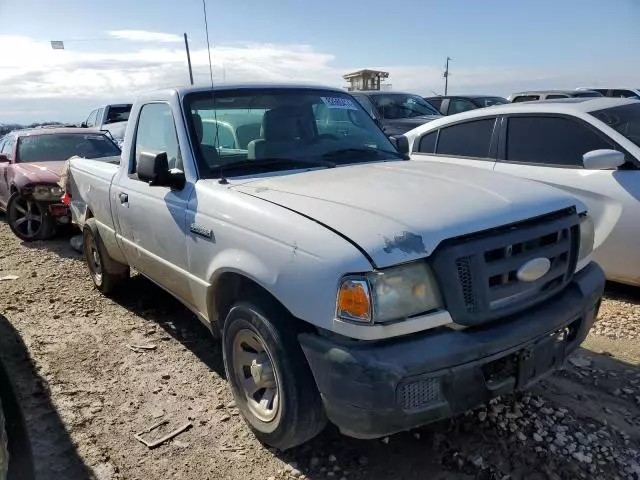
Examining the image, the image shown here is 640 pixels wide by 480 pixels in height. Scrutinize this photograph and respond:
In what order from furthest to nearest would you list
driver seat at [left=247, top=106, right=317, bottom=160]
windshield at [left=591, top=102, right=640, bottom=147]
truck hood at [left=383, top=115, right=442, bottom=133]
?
1. truck hood at [left=383, top=115, right=442, bottom=133]
2. windshield at [left=591, top=102, right=640, bottom=147]
3. driver seat at [left=247, top=106, right=317, bottom=160]

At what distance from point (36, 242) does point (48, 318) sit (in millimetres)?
3514

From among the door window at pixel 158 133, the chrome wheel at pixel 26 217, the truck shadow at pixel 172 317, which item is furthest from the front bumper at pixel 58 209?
the door window at pixel 158 133

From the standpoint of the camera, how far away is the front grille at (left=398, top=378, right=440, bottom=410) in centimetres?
209

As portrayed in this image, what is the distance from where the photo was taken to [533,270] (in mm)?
2365

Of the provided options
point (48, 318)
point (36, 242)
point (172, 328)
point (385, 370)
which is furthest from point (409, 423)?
point (36, 242)

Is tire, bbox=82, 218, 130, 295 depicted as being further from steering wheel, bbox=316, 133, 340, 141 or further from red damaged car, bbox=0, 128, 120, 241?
red damaged car, bbox=0, 128, 120, 241

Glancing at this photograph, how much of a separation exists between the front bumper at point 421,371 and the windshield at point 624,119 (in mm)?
2850

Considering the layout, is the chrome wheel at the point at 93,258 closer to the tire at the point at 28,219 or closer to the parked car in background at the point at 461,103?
the tire at the point at 28,219

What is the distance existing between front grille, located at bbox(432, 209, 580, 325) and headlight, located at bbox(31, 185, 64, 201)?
22.7 ft

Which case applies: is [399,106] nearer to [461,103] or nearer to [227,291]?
[461,103]

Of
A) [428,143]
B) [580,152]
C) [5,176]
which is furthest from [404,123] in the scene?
[5,176]

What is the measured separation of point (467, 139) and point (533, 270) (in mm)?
3343

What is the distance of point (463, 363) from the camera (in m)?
2.14

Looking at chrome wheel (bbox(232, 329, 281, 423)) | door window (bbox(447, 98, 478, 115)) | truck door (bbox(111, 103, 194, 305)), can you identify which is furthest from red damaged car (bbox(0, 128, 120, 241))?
door window (bbox(447, 98, 478, 115))
